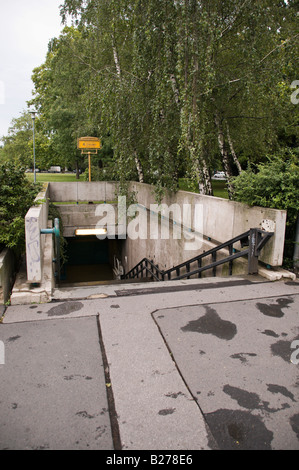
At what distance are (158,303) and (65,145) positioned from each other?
2349 cm

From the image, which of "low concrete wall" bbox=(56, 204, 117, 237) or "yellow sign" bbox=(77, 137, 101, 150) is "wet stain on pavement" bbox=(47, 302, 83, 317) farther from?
"yellow sign" bbox=(77, 137, 101, 150)

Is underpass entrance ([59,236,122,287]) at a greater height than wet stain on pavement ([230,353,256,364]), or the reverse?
wet stain on pavement ([230,353,256,364])

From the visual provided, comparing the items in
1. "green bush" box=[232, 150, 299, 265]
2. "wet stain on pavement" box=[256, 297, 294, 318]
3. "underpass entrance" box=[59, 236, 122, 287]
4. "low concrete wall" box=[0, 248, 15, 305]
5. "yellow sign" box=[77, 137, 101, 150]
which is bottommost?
"underpass entrance" box=[59, 236, 122, 287]

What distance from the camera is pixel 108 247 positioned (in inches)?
991

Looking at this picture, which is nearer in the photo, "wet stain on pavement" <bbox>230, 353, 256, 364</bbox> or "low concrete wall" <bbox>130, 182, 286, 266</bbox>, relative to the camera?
"wet stain on pavement" <bbox>230, 353, 256, 364</bbox>

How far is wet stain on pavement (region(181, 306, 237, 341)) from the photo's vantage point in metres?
3.83

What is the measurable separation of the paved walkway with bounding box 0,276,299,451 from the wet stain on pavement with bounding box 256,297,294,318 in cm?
1

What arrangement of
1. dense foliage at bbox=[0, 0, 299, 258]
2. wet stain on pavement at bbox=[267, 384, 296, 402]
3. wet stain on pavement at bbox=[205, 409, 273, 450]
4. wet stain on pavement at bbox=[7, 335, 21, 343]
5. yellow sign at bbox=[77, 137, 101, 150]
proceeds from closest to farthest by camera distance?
wet stain on pavement at bbox=[205, 409, 273, 450], wet stain on pavement at bbox=[267, 384, 296, 402], wet stain on pavement at bbox=[7, 335, 21, 343], dense foliage at bbox=[0, 0, 299, 258], yellow sign at bbox=[77, 137, 101, 150]

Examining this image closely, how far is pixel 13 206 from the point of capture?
585 centimetres

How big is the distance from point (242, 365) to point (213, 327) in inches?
31.8

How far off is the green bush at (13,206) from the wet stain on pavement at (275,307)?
3840 mm

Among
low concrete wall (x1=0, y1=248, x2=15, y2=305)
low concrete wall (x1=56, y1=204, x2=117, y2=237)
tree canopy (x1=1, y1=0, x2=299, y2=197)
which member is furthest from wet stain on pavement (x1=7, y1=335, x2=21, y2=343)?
low concrete wall (x1=56, y1=204, x2=117, y2=237)

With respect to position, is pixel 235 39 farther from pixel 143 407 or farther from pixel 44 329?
pixel 143 407
